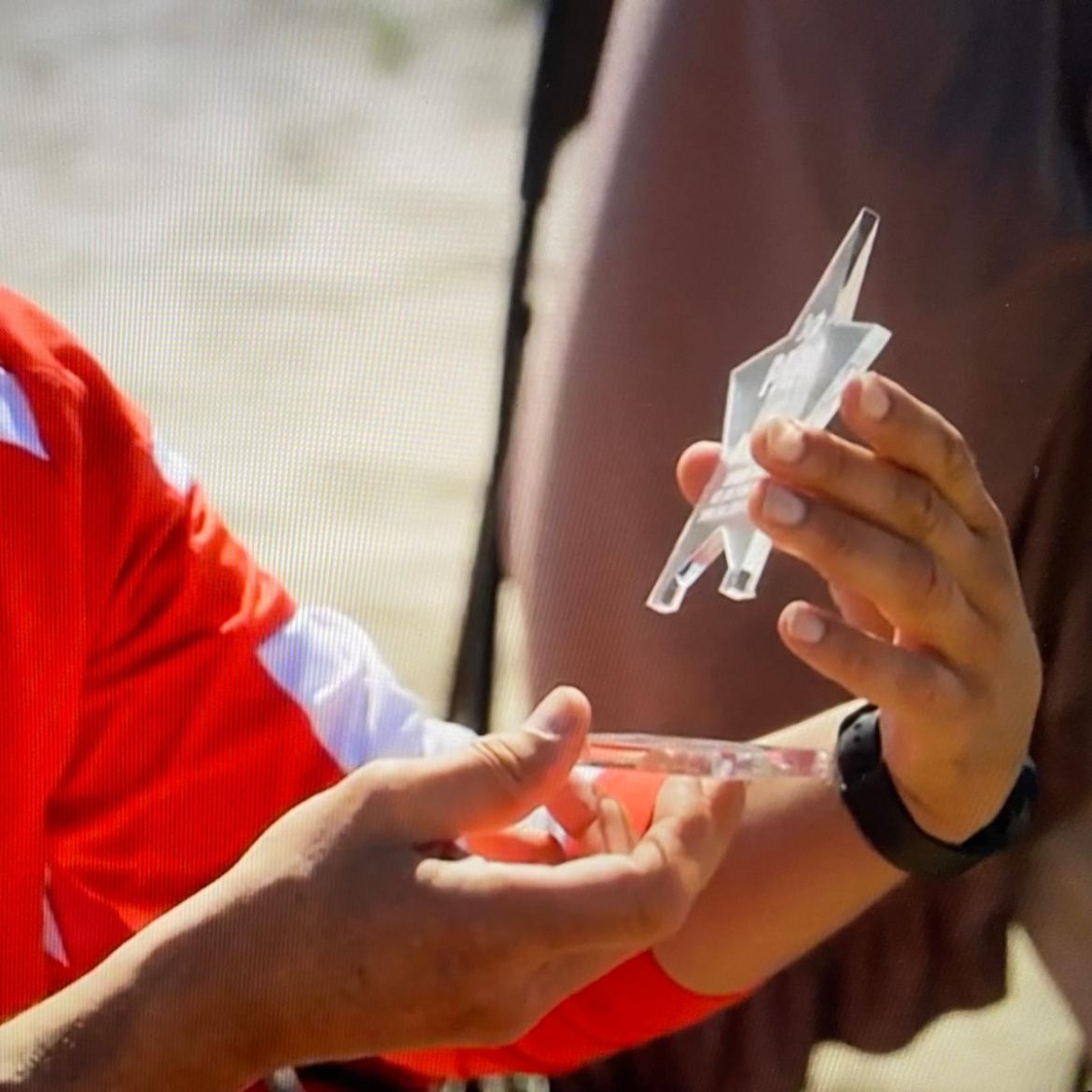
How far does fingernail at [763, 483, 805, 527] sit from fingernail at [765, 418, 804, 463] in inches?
0.4

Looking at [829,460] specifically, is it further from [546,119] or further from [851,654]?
[546,119]

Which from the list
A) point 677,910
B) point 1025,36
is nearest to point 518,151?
point 1025,36

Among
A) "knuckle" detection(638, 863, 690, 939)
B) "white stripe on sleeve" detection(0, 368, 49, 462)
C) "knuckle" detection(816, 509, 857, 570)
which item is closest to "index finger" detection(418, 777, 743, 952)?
"knuckle" detection(638, 863, 690, 939)

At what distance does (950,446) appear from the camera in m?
0.51

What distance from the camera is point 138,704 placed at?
2.09 ft

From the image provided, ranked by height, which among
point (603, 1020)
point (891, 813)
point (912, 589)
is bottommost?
point (603, 1020)

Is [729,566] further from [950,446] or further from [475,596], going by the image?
[475,596]

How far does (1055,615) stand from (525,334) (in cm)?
23

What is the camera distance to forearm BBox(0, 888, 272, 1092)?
0.48 meters

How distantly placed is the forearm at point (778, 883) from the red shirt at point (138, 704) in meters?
0.02

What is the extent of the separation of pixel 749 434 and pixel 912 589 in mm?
65

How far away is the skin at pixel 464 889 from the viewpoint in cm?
48

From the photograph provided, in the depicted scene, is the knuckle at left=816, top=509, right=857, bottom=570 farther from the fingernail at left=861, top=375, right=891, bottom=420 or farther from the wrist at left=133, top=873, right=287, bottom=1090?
the wrist at left=133, top=873, right=287, bottom=1090

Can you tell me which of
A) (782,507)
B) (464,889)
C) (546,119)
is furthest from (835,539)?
(546,119)
